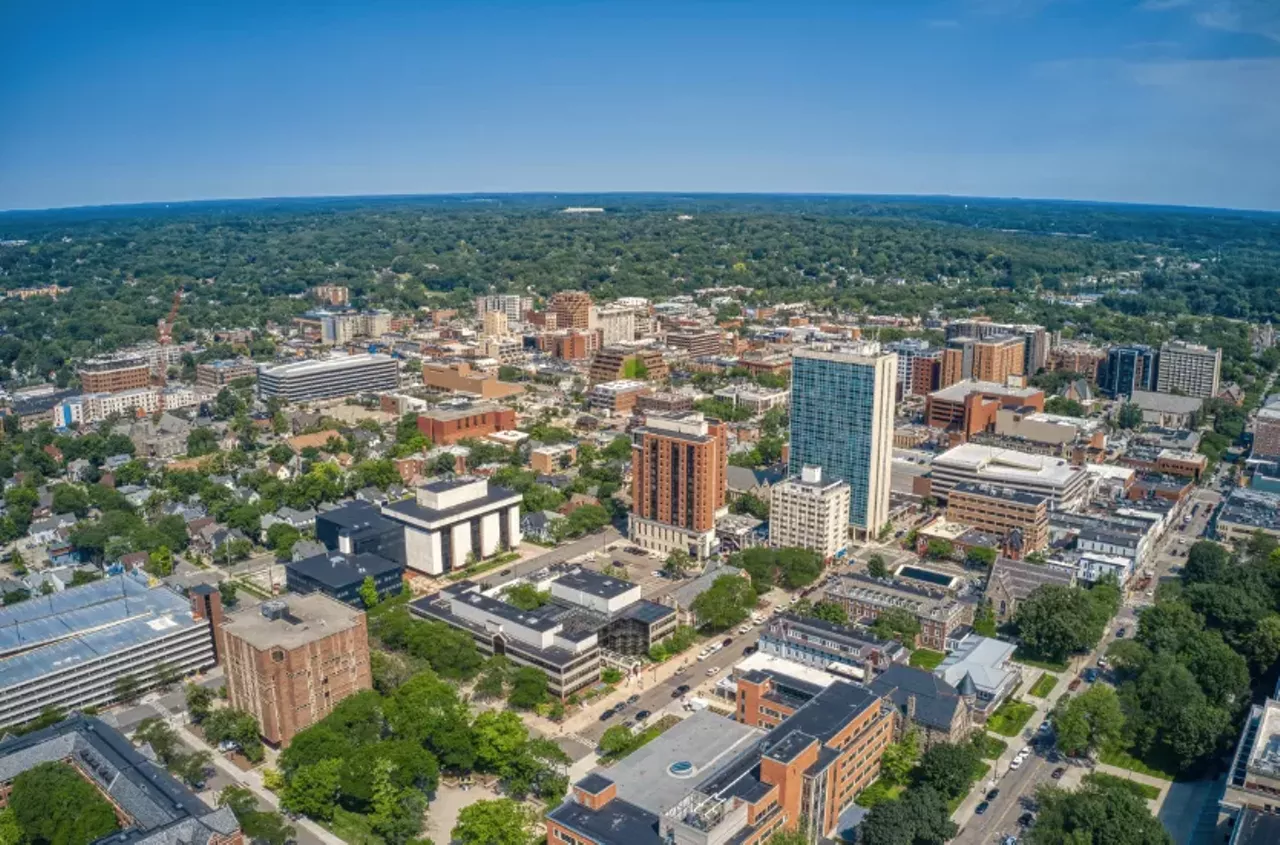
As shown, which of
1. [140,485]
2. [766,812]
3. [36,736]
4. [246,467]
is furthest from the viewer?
[246,467]

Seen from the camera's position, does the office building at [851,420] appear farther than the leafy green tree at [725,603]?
Yes

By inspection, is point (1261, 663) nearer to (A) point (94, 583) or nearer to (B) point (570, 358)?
(A) point (94, 583)

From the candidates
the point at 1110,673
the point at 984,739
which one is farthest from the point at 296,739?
the point at 1110,673

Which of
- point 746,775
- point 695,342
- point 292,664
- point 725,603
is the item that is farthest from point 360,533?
point 695,342

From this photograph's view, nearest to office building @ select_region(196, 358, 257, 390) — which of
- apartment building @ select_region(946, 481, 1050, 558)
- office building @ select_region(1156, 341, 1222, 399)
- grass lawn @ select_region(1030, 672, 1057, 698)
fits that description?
apartment building @ select_region(946, 481, 1050, 558)

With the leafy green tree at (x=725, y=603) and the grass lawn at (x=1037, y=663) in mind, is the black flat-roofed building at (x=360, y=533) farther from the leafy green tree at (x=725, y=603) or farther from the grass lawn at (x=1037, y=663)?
the grass lawn at (x=1037, y=663)

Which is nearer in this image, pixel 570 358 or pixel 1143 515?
pixel 1143 515

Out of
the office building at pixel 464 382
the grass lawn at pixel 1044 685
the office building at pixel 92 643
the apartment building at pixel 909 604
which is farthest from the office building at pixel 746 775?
the office building at pixel 464 382
